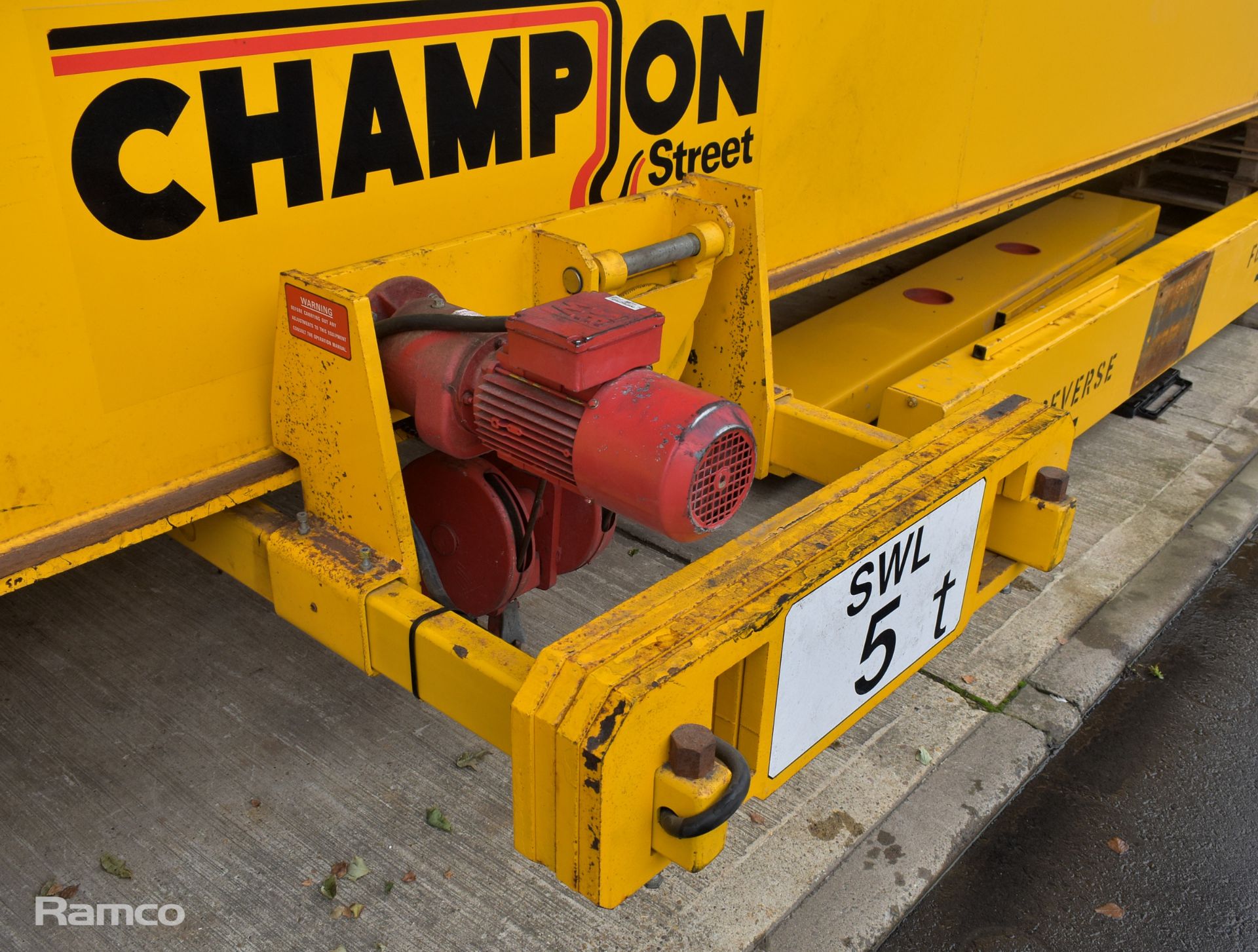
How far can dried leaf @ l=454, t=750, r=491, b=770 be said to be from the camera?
2430 millimetres

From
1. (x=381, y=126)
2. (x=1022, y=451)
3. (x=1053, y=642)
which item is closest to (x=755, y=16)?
(x=381, y=126)

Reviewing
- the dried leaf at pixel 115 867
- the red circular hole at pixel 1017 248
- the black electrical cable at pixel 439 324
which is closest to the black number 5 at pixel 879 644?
the black electrical cable at pixel 439 324

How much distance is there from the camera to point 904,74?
9.46ft

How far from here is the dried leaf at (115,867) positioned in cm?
210

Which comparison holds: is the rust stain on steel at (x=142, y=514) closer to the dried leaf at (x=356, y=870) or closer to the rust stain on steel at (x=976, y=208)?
the dried leaf at (x=356, y=870)

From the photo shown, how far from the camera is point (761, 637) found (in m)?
1.50

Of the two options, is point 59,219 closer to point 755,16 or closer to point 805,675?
point 805,675

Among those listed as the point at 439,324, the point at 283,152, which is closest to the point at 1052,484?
the point at 439,324

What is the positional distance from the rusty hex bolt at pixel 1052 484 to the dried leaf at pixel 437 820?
1324mm

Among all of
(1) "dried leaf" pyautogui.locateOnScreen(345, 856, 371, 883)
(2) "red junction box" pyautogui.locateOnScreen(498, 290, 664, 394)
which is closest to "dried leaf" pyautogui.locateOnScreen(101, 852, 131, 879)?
(1) "dried leaf" pyautogui.locateOnScreen(345, 856, 371, 883)

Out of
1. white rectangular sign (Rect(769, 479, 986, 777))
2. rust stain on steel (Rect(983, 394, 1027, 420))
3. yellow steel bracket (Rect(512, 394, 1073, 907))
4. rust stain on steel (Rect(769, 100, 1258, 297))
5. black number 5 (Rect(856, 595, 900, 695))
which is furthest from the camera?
rust stain on steel (Rect(769, 100, 1258, 297))

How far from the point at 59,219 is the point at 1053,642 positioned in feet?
8.33

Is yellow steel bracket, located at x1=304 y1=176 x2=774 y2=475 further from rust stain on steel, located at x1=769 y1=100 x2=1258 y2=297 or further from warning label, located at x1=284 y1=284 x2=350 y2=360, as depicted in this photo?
rust stain on steel, located at x1=769 y1=100 x2=1258 y2=297

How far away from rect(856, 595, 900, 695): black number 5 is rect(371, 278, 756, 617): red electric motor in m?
0.31
